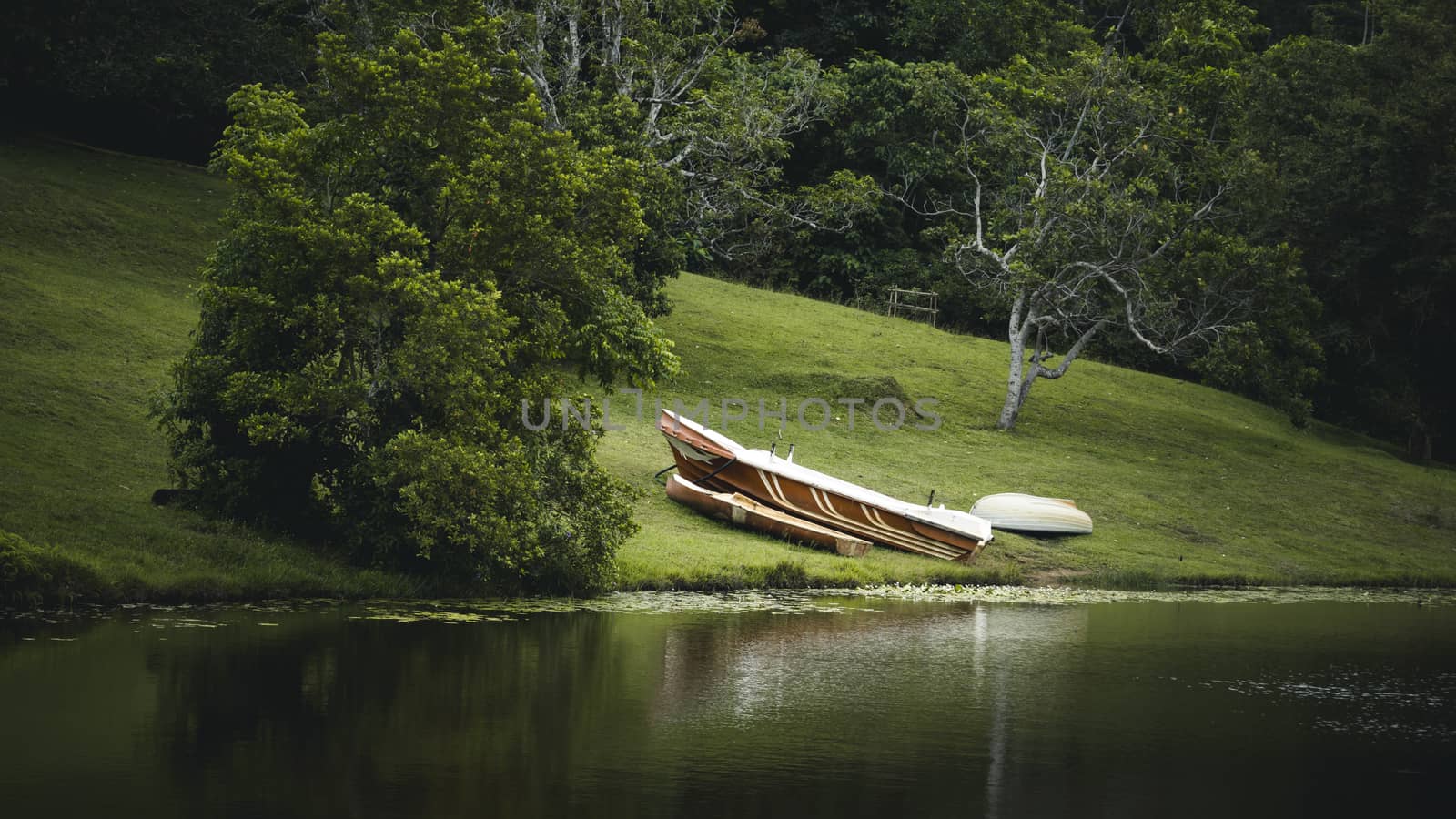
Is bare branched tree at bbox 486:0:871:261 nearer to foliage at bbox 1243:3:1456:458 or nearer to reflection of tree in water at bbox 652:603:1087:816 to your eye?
foliage at bbox 1243:3:1456:458

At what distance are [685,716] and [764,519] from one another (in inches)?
539

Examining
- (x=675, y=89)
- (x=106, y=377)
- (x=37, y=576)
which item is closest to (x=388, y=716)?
(x=37, y=576)

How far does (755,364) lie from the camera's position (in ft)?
143

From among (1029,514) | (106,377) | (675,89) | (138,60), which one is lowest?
(1029,514)

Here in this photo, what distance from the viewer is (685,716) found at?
1534 centimetres

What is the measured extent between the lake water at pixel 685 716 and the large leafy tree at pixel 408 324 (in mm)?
1549

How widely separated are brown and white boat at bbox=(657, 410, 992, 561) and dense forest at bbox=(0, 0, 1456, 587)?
10.8 feet

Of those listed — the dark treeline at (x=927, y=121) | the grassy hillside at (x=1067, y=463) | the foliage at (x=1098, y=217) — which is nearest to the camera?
the grassy hillside at (x=1067, y=463)

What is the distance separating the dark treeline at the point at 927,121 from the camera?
40750 millimetres

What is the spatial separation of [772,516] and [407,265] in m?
10.9

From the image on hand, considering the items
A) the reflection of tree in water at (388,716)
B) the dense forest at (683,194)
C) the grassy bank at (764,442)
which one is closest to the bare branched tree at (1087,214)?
the dense forest at (683,194)

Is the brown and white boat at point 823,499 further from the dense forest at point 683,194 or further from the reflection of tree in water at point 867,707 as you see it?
the reflection of tree in water at point 867,707

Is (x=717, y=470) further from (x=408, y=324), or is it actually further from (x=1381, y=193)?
(x=1381, y=193)

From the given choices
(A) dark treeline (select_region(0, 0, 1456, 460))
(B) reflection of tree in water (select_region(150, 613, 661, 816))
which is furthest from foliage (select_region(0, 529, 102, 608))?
(A) dark treeline (select_region(0, 0, 1456, 460))
